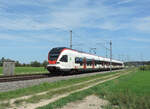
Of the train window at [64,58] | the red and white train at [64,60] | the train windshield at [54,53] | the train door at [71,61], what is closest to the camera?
the red and white train at [64,60]

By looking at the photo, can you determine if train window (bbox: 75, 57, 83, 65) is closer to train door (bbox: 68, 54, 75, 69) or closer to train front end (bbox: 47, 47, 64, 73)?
train door (bbox: 68, 54, 75, 69)

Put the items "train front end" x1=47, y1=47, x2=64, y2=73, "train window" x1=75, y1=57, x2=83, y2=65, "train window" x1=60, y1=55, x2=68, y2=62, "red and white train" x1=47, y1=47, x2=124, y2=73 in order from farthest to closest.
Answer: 1. "train window" x1=75, y1=57, x2=83, y2=65
2. "train window" x1=60, y1=55, x2=68, y2=62
3. "red and white train" x1=47, y1=47, x2=124, y2=73
4. "train front end" x1=47, y1=47, x2=64, y2=73

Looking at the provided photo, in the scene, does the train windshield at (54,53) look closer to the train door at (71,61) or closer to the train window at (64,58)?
the train window at (64,58)

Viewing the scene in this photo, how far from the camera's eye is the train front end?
2403 centimetres

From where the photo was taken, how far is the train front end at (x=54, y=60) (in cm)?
2403

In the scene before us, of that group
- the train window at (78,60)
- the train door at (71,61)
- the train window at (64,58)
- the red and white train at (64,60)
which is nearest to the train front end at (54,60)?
the red and white train at (64,60)

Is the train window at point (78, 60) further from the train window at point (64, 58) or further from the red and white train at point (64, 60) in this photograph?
the train window at point (64, 58)

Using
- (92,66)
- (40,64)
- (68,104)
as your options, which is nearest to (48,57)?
(92,66)

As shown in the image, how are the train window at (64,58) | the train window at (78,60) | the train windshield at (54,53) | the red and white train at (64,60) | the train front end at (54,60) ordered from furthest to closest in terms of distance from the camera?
the train window at (78,60)
the train window at (64,58)
the train windshield at (54,53)
the red and white train at (64,60)
the train front end at (54,60)

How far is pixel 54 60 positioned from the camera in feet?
79.8

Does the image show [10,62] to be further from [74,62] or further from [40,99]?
[40,99]

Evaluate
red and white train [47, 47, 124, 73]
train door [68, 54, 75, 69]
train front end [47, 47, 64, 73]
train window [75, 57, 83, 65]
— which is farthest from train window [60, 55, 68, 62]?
train window [75, 57, 83, 65]

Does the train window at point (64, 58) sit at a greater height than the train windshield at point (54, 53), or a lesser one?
lesser

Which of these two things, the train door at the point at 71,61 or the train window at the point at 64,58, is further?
the train door at the point at 71,61
